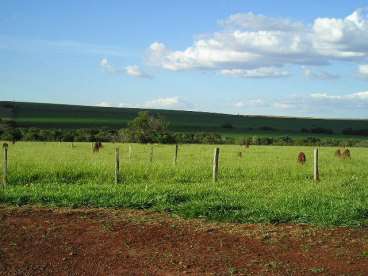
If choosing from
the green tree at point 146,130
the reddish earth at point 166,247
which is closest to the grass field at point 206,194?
the reddish earth at point 166,247

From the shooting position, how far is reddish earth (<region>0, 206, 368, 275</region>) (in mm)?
8055

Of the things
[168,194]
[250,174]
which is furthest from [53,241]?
[250,174]

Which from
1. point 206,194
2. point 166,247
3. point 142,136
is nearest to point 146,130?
point 142,136

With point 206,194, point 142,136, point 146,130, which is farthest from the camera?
point 142,136

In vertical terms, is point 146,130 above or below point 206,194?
above

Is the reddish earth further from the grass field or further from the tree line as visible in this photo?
the tree line

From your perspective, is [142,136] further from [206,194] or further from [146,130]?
[206,194]

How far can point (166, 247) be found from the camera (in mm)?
9117

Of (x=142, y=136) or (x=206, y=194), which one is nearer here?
(x=206, y=194)

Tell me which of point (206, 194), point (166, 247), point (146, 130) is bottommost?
point (166, 247)

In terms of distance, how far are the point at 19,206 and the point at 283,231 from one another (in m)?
6.20

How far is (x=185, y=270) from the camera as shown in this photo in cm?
795

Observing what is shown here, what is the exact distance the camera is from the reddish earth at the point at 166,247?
26.4 ft

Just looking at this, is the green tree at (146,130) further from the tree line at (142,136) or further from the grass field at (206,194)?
the grass field at (206,194)
